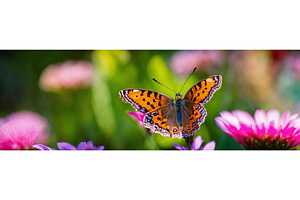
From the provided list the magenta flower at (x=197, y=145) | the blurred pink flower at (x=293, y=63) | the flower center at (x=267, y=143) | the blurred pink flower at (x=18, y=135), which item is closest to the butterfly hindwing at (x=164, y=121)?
the magenta flower at (x=197, y=145)

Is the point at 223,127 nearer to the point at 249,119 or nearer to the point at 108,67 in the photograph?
the point at 249,119

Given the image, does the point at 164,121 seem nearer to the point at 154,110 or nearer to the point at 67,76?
the point at 154,110

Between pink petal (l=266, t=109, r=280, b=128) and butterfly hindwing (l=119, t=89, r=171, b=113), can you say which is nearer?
pink petal (l=266, t=109, r=280, b=128)

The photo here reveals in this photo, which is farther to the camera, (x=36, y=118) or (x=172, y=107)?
(x=36, y=118)

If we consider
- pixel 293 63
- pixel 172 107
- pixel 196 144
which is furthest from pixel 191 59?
pixel 196 144

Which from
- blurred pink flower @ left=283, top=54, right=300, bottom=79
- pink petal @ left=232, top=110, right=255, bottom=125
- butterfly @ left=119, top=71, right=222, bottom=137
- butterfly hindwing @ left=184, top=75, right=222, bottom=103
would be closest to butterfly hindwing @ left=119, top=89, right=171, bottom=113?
butterfly @ left=119, top=71, right=222, bottom=137

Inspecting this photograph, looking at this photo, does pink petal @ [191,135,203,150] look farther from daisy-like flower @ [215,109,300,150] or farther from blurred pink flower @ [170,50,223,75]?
blurred pink flower @ [170,50,223,75]
